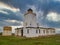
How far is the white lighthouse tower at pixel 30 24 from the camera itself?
130 ft

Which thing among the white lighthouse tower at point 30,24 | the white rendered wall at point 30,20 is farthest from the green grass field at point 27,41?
the white rendered wall at point 30,20

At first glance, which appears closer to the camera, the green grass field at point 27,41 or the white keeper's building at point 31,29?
the green grass field at point 27,41

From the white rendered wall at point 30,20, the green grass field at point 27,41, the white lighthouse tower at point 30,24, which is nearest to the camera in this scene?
the green grass field at point 27,41

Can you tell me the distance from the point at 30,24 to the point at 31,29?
3451 millimetres

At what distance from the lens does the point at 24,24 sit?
44750 mm

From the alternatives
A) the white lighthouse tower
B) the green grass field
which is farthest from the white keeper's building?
the green grass field

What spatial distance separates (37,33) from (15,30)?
9.08m

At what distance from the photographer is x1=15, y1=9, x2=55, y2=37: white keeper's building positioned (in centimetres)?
3984

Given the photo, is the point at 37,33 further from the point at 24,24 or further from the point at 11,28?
the point at 11,28

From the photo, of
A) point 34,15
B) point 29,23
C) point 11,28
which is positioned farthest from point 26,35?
point 11,28

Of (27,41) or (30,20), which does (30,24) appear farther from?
(27,41)

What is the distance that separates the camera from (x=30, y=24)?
42.9 metres

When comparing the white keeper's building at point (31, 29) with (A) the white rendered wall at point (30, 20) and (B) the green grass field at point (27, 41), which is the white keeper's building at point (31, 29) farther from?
(B) the green grass field at point (27, 41)

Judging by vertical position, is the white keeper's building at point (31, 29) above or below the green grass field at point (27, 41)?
above
